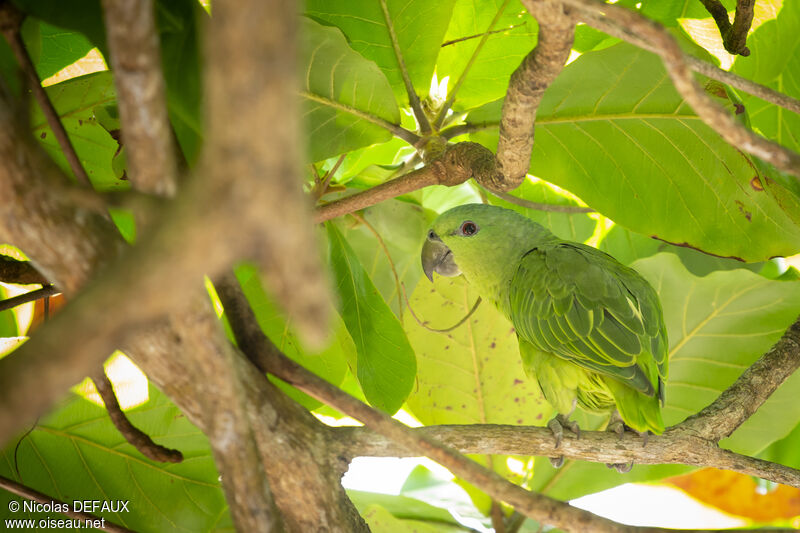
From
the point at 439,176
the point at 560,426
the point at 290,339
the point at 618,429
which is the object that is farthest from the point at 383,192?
the point at 618,429

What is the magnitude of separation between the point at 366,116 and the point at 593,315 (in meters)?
0.68

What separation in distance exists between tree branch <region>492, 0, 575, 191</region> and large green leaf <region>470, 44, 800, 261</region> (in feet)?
0.97

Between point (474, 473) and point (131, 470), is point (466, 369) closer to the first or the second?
point (131, 470)

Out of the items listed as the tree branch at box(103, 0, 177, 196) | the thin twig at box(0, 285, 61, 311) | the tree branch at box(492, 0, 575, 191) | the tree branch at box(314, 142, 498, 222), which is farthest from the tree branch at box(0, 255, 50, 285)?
the tree branch at box(492, 0, 575, 191)

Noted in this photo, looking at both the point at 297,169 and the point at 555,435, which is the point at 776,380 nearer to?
the point at 555,435

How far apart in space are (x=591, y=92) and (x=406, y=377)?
30.5 inches

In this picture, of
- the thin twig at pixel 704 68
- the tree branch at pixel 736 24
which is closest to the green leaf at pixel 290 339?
the thin twig at pixel 704 68

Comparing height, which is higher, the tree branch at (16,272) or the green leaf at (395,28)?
the green leaf at (395,28)

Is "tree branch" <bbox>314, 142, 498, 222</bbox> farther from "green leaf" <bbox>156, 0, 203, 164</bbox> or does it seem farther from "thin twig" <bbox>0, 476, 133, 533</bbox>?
"thin twig" <bbox>0, 476, 133, 533</bbox>

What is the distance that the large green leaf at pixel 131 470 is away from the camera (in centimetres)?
148

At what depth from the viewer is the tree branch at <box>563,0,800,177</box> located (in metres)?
0.62

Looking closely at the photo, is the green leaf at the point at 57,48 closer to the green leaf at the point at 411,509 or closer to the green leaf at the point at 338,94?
the green leaf at the point at 338,94

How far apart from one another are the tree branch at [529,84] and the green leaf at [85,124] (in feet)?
2.52

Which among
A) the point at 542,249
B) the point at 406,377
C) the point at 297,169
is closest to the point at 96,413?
the point at 406,377
